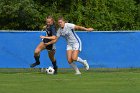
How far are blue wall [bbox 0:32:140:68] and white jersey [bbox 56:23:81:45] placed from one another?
5.05ft

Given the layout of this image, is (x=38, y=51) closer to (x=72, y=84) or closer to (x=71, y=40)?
(x=71, y=40)

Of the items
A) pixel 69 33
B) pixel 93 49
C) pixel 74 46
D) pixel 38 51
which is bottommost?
pixel 93 49

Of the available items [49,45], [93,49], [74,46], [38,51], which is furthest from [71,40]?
[93,49]

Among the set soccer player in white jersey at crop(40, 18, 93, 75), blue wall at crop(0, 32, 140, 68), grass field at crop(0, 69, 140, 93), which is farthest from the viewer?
blue wall at crop(0, 32, 140, 68)

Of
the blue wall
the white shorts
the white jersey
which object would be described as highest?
the white jersey

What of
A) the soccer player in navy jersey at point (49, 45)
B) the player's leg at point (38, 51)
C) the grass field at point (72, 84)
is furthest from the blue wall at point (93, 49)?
the grass field at point (72, 84)

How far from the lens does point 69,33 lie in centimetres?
1569

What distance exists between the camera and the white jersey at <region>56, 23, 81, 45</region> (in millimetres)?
15648

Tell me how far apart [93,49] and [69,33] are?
197 cm

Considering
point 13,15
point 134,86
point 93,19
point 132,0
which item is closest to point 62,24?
point 134,86

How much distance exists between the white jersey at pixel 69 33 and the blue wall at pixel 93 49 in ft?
5.05

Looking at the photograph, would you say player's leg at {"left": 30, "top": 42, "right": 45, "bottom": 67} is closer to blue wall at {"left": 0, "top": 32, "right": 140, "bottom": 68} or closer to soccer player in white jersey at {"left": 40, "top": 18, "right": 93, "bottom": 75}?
soccer player in white jersey at {"left": 40, "top": 18, "right": 93, "bottom": 75}

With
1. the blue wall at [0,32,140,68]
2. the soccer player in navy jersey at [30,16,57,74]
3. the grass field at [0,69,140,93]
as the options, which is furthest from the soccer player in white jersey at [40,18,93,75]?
the blue wall at [0,32,140,68]

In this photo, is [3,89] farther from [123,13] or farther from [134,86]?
[123,13]
